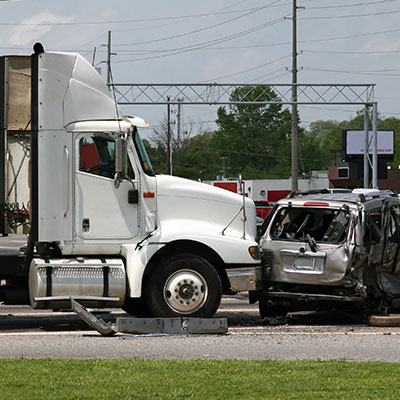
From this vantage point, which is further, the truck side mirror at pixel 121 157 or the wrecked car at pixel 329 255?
the wrecked car at pixel 329 255

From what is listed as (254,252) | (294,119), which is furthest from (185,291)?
(294,119)

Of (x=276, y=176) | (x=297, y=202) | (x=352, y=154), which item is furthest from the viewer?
(x=276, y=176)

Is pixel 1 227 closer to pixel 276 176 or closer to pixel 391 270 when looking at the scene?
pixel 391 270

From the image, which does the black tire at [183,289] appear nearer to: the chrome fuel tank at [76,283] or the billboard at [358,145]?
the chrome fuel tank at [76,283]

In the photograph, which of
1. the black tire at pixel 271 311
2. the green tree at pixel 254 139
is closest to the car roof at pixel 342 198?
the black tire at pixel 271 311

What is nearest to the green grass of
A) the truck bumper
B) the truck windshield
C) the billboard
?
the truck bumper

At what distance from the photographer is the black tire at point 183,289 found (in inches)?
464

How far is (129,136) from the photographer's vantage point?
11852mm

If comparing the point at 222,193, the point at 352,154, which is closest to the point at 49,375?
the point at 222,193

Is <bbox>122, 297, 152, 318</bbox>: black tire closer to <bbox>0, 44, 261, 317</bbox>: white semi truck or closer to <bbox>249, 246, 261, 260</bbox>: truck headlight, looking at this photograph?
<bbox>0, 44, 261, 317</bbox>: white semi truck

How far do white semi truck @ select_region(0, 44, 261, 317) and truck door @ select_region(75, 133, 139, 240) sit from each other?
0.01 m

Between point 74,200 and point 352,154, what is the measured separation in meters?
55.4

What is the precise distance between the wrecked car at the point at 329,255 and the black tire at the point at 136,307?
1.52m

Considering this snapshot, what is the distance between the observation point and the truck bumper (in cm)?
1204
